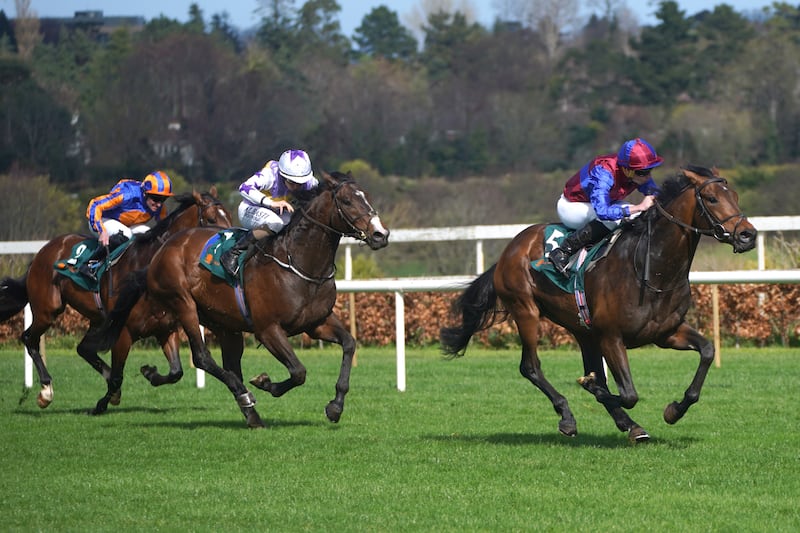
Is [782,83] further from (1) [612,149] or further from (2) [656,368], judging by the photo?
(2) [656,368]

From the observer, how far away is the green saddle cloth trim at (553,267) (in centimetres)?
793

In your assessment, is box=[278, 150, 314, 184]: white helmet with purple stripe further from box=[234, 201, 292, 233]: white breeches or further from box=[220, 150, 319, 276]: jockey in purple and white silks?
box=[234, 201, 292, 233]: white breeches

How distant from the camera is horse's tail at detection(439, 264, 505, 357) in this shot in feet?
28.9

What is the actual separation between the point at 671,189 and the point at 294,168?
2.56 metres

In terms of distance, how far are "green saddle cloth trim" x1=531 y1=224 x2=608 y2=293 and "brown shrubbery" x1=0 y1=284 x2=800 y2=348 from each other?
464 cm

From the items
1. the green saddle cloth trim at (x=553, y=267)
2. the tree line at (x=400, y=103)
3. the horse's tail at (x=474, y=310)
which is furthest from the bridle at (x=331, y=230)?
the tree line at (x=400, y=103)

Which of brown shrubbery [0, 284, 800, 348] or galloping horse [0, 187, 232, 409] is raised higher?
galloping horse [0, 187, 232, 409]

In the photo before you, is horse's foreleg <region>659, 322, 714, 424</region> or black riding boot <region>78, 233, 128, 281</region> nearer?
horse's foreleg <region>659, 322, 714, 424</region>

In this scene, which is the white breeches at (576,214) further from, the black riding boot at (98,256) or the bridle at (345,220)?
the black riding boot at (98,256)

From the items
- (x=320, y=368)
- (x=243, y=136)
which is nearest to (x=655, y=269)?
(x=320, y=368)

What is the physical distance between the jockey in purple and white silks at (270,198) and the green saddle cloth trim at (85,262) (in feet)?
4.71

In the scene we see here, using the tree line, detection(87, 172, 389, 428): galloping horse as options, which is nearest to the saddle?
detection(87, 172, 389, 428): galloping horse

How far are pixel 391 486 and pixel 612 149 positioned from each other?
54.2m

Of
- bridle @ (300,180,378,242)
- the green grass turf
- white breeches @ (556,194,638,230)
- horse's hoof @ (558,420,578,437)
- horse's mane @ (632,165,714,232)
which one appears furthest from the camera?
bridle @ (300,180,378,242)
